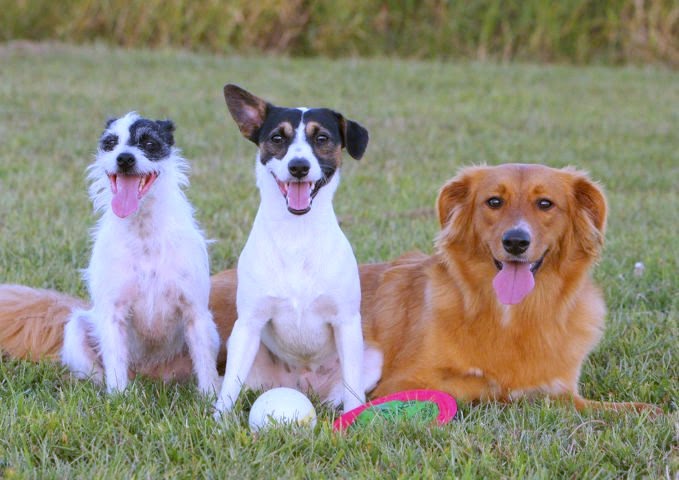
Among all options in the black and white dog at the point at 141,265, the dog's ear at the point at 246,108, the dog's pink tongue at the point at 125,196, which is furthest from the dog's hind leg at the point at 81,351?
the dog's ear at the point at 246,108

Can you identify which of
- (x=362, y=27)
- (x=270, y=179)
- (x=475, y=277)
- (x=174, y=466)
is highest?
(x=362, y=27)

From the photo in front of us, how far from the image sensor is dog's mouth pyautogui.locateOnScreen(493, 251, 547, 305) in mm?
4512

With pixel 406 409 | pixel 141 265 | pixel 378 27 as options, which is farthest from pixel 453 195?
pixel 378 27

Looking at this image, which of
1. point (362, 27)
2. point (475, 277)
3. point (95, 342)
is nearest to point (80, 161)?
point (95, 342)

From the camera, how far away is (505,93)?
14086 millimetres

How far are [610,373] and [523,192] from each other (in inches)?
46.0

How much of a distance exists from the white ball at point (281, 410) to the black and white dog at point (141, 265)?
1.76ft

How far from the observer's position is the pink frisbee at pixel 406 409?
4164 millimetres

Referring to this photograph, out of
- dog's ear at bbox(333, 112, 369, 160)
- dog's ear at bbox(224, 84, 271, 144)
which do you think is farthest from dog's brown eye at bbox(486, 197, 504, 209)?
dog's ear at bbox(224, 84, 271, 144)

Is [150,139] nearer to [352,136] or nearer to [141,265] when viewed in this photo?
[141,265]

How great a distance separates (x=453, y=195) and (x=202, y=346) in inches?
54.5

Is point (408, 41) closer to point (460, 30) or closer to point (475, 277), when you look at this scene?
point (460, 30)

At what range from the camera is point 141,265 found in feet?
15.5

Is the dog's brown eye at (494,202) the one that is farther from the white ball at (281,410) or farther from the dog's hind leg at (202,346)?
the dog's hind leg at (202,346)
